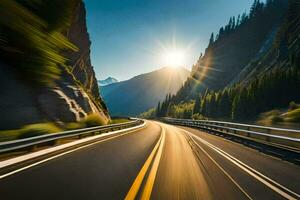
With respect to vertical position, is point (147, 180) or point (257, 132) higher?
A: point (257, 132)

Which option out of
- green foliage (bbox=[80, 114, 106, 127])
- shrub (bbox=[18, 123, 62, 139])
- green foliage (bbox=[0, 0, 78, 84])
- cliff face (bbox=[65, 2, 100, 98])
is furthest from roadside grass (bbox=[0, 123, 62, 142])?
cliff face (bbox=[65, 2, 100, 98])

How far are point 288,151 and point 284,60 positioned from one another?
132656 mm

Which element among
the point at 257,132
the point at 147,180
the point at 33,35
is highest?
the point at 33,35

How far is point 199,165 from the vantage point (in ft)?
28.1

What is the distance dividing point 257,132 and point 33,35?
1323 cm

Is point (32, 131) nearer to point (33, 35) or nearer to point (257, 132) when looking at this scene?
point (33, 35)

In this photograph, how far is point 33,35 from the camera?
5.52m

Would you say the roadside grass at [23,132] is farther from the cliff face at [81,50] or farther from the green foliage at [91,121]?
the cliff face at [81,50]

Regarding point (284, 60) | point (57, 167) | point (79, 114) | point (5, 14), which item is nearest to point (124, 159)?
point (57, 167)

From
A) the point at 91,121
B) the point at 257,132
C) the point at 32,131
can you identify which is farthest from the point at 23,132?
the point at 257,132

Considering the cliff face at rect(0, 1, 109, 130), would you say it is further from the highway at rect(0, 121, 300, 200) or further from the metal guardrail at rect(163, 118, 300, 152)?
the metal guardrail at rect(163, 118, 300, 152)

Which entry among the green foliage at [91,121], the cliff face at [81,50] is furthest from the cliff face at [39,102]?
the cliff face at [81,50]

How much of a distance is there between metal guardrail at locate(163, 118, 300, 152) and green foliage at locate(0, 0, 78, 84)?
927 centimetres

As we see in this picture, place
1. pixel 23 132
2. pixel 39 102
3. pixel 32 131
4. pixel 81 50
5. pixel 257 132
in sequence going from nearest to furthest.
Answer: pixel 23 132, pixel 32 131, pixel 257 132, pixel 39 102, pixel 81 50
